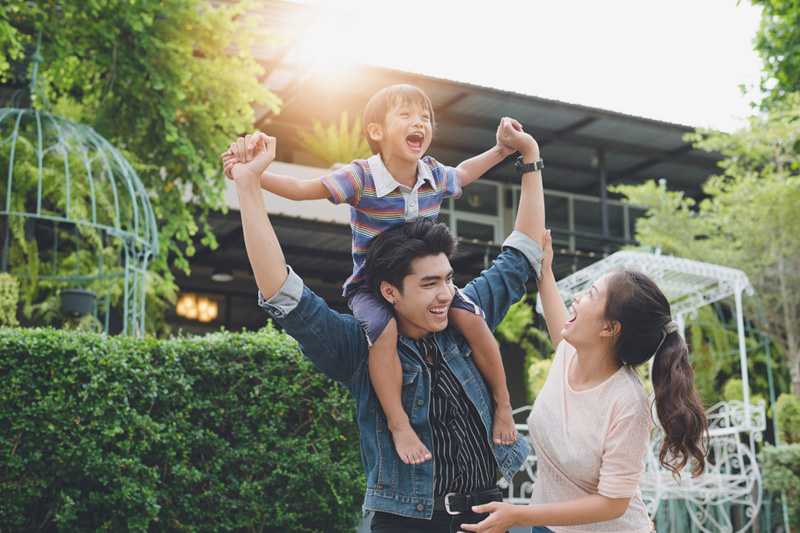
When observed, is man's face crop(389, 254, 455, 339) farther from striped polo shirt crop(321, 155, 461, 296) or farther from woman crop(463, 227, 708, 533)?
woman crop(463, 227, 708, 533)

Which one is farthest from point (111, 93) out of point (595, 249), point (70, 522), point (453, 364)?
point (595, 249)

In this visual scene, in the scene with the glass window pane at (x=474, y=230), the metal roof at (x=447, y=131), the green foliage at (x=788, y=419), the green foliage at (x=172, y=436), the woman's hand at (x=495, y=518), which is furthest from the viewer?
the glass window pane at (x=474, y=230)

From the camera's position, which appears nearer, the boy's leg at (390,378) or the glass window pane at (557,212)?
the boy's leg at (390,378)

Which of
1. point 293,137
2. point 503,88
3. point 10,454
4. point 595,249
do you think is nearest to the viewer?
point 10,454

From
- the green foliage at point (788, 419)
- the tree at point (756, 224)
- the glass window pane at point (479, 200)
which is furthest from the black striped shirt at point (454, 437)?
the glass window pane at point (479, 200)

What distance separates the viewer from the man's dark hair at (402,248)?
7.31 ft

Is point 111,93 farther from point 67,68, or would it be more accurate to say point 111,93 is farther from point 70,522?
point 70,522

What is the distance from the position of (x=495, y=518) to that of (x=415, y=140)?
1176 millimetres

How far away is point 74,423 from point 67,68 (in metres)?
5.27

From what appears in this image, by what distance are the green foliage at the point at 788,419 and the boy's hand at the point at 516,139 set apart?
10.1 m

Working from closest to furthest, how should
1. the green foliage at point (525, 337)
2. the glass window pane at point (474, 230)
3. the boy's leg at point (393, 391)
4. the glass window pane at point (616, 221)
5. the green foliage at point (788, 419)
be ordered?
1. the boy's leg at point (393, 391)
2. the green foliage at point (788, 419)
3. the green foliage at point (525, 337)
4. the glass window pane at point (474, 230)
5. the glass window pane at point (616, 221)

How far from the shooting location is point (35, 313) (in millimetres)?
8938

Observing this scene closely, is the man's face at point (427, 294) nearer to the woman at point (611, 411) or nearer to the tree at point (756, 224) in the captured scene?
the woman at point (611, 411)

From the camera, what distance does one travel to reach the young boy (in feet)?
7.27
